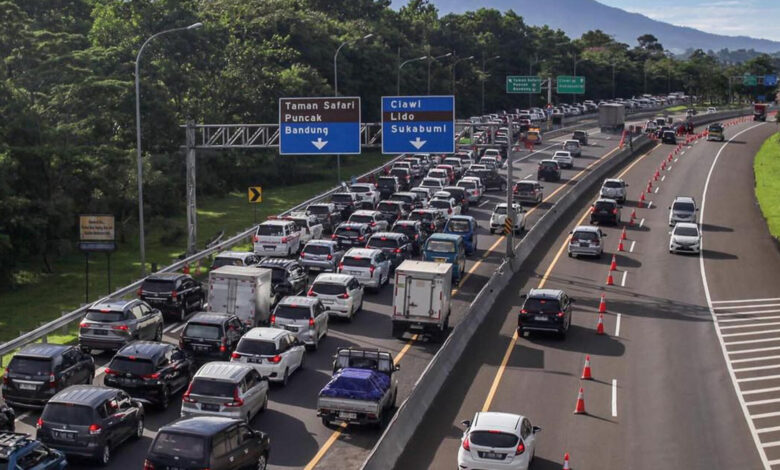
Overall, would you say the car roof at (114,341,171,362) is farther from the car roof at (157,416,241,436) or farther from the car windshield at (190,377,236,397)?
the car roof at (157,416,241,436)

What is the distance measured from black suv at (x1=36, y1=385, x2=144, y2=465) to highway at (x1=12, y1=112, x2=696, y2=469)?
62cm

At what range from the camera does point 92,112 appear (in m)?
58.2

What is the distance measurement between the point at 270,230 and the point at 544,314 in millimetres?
16058

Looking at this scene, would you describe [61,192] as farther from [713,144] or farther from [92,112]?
[713,144]

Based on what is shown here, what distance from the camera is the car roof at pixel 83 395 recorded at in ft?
69.7

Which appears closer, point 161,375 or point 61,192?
point 161,375

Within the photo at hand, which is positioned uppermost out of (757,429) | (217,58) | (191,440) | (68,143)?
(217,58)

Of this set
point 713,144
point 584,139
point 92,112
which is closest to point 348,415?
point 92,112

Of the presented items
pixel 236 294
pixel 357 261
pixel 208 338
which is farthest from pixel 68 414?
pixel 357 261

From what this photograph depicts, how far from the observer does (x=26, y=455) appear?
18.7 metres

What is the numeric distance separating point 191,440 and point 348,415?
18.3 feet

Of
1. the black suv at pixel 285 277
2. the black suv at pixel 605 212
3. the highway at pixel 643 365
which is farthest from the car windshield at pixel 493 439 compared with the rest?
the black suv at pixel 605 212

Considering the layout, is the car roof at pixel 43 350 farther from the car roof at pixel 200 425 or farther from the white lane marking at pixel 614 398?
the white lane marking at pixel 614 398

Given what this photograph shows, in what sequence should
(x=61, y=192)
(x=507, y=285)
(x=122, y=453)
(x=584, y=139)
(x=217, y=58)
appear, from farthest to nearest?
(x=584, y=139)
(x=217, y=58)
(x=61, y=192)
(x=507, y=285)
(x=122, y=453)
